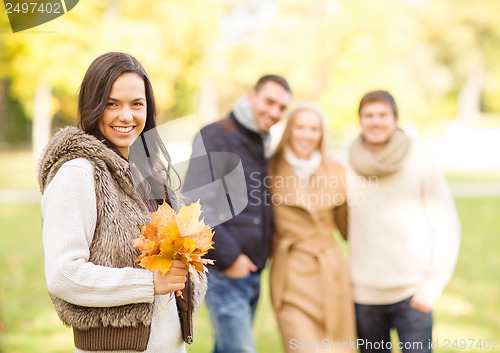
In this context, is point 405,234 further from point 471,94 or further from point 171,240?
point 471,94

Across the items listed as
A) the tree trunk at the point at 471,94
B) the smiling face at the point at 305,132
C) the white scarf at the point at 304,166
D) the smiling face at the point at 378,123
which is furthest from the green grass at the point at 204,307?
the tree trunk at the point at 471,94

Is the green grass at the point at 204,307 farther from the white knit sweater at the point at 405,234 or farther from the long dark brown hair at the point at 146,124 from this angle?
the long dark brown hair at the point at 146,124

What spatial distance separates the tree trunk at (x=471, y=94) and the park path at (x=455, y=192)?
→ 85.3 ft

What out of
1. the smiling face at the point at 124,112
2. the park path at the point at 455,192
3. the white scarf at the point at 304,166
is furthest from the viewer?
the park path at the point at 455,192

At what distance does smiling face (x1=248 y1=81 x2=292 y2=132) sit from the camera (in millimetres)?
3482

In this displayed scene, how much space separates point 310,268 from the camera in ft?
10.9

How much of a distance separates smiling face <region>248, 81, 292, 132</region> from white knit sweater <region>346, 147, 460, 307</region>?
742 millimetres

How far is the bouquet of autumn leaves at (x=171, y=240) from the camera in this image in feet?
5.34

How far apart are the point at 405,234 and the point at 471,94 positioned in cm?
4014

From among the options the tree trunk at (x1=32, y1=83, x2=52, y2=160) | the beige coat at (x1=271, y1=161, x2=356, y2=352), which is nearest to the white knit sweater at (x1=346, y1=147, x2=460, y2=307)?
the beige coat at (x1=271, y1=161, x2=356, y2=352)

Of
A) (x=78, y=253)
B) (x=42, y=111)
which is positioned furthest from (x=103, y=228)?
(x=42, y=111)

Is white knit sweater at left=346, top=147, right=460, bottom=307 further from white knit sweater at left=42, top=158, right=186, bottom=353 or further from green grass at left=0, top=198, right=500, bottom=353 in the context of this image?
white knit sweater at left=42, top=158, right=186, bottom=353

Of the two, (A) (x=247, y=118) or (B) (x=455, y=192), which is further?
(B) (x=455, y=192)

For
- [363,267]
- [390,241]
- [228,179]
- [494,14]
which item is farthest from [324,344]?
[494,14]
